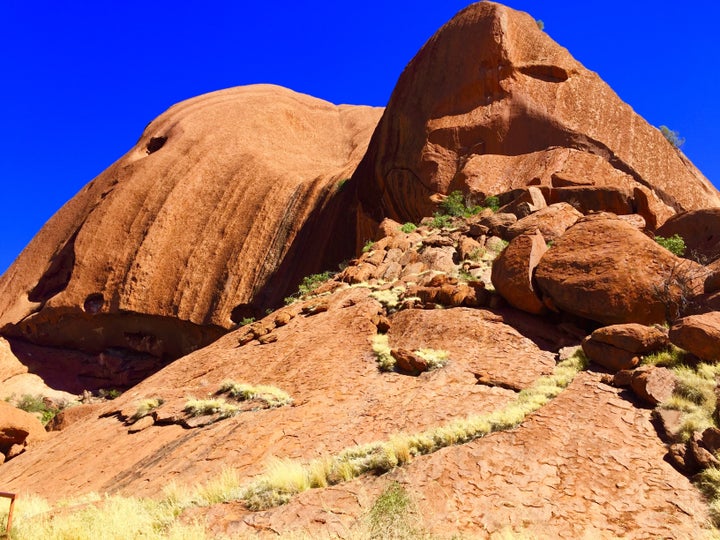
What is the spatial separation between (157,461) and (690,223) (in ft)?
39.4

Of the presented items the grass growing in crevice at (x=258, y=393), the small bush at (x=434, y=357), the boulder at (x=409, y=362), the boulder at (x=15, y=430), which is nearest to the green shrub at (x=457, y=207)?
the small bush at (x=434, y=357)

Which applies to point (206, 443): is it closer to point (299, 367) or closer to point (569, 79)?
point (299, 367)

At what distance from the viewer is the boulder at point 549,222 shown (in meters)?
12.8

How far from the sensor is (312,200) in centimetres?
2562

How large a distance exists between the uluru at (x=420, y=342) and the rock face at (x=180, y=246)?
14 cm

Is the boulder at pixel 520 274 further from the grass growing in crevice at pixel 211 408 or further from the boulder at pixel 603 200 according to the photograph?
the boulder at pixel 603 200

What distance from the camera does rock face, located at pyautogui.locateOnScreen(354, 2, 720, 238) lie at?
17984mm

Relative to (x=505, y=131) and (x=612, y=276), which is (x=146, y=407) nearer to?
(x=612, y=276)

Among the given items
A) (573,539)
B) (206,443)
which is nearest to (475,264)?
(206,443)

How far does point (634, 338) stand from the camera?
7.95m

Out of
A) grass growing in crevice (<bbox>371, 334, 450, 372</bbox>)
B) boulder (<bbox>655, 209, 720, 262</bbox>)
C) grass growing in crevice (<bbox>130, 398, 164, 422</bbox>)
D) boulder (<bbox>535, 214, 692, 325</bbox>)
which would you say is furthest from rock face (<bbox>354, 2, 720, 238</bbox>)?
grass growing in crevice (<bbox>130, 398, 164, 422</bbox>)

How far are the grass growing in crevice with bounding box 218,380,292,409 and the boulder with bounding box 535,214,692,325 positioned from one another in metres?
4.75

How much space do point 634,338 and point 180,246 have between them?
21.2 metres

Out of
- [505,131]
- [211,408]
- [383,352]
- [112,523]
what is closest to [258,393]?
[211,408]
